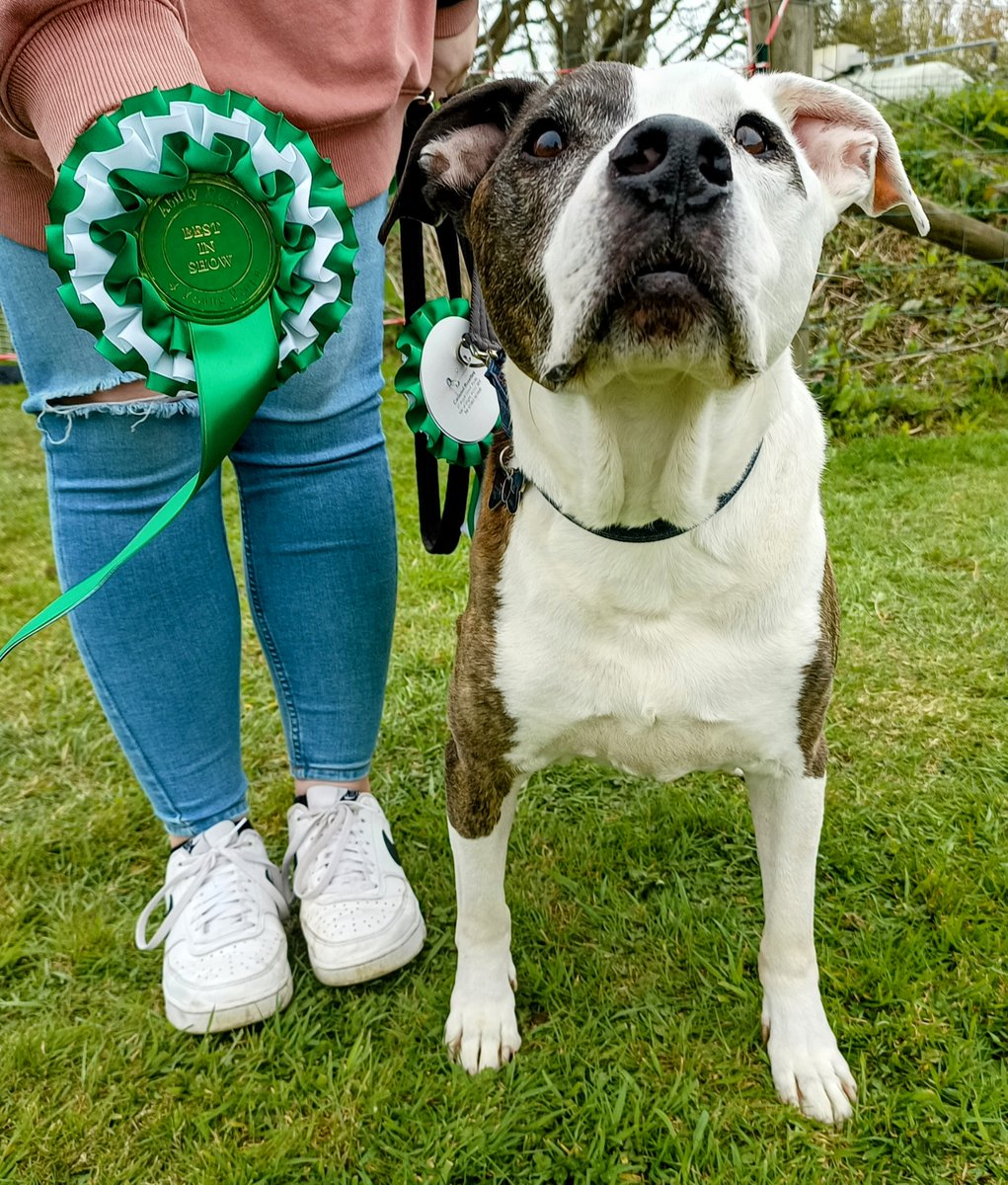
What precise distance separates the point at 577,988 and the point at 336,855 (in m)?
0.55

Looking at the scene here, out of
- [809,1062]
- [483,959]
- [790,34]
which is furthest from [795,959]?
[790,34]

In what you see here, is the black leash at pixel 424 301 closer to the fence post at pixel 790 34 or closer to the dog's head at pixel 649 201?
the dog's head at pixel 649 201

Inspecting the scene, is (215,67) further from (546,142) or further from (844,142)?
(844,142)

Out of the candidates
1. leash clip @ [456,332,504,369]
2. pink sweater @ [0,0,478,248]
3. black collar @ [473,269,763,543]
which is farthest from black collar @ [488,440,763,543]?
pink sweater @ [0,0,478,248]

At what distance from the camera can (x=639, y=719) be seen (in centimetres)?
168

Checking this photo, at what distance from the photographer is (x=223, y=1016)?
192cm

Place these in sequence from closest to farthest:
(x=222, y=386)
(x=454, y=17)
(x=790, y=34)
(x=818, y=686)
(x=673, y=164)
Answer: (x=673, y=164)
(x=222, y=386)
(x=818, y=686)
(x=454, y=17)
(x=790, y=34)

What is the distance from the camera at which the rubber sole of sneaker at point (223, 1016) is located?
1919mm

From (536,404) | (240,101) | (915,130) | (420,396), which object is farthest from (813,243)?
(915,130)

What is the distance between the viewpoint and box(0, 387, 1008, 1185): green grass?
1.69 metres

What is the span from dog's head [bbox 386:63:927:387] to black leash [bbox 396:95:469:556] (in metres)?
0.23

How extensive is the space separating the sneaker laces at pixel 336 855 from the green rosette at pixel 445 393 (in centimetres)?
79

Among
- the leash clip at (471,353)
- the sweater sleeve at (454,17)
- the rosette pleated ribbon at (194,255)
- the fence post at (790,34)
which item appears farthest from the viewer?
the fence post at (790,34)

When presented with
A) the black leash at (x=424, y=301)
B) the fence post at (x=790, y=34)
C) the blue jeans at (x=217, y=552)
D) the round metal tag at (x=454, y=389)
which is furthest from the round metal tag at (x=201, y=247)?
the fence post at (x=790, y=34)
